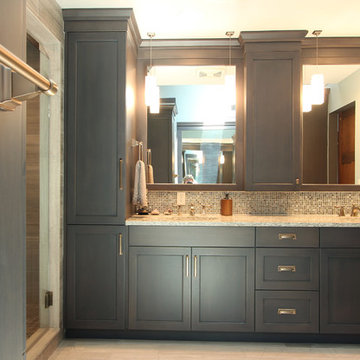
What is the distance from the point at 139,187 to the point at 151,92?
2.83ft

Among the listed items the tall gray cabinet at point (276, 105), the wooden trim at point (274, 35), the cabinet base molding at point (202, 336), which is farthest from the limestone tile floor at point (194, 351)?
the wooden trim at point (274, 35)

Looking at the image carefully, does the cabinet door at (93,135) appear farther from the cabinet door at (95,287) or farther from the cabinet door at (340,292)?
the cabinet door at (340,292)

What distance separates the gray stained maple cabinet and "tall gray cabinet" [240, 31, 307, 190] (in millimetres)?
682

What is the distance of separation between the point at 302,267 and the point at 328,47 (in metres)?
1.95

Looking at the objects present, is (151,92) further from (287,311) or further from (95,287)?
(287,311)

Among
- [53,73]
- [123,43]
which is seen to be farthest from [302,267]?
[53,73]

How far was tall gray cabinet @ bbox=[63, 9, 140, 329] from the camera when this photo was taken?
265cm

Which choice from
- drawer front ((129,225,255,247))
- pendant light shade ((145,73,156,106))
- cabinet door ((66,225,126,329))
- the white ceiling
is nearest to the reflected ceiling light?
pendant light shade ((145,73,156,106))

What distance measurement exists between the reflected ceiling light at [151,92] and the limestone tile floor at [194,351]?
1.95 meters

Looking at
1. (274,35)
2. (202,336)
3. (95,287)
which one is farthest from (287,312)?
(274,35)

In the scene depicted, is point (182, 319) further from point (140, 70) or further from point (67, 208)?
point (140, 70)

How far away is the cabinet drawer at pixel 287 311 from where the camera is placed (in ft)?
8.59

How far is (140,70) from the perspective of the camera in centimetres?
326

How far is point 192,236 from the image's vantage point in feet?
8.73
